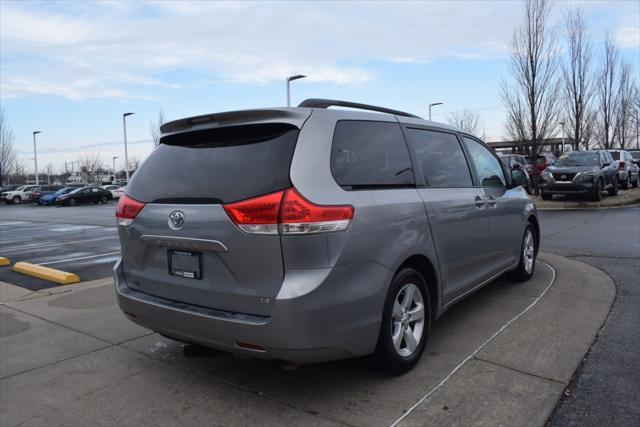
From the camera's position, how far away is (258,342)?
9.22 feet

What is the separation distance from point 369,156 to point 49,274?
5524 millimetres

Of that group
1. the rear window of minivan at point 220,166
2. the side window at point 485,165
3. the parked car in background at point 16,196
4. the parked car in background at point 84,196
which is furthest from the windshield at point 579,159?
the parked car in background at point 16,196

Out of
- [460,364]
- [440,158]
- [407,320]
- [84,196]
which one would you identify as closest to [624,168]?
[440,158]

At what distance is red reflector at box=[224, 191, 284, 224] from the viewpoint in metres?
2.77

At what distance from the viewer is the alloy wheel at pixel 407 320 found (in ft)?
11.1

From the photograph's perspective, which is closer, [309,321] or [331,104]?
[309,321]

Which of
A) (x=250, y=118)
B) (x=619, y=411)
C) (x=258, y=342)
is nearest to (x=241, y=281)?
(x=258, y=342)

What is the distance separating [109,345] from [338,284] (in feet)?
7.99

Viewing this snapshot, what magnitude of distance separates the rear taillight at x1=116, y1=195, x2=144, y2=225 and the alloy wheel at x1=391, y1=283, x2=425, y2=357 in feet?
6.16

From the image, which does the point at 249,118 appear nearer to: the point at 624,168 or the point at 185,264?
the point at 185,264

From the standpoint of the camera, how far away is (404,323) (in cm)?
346

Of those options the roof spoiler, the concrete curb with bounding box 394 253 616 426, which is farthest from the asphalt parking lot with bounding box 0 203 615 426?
the roof spoiler

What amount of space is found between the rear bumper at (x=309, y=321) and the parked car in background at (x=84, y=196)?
38.4 m

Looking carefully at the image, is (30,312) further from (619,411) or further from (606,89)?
(606,89)
